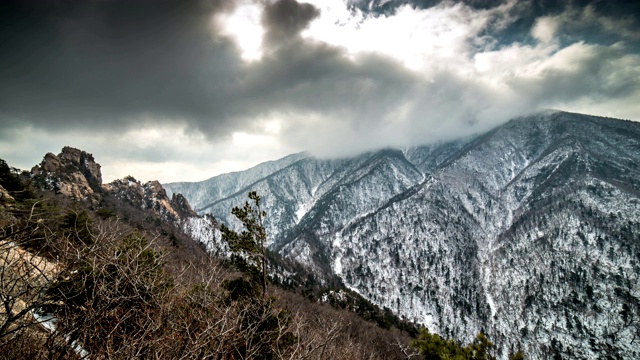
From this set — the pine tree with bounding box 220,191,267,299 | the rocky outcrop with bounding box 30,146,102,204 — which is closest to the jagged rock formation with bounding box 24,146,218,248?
the rocky outcrop with bounding box 30,146,102,204

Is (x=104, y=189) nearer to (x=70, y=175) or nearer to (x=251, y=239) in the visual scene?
(x=70, y=175)

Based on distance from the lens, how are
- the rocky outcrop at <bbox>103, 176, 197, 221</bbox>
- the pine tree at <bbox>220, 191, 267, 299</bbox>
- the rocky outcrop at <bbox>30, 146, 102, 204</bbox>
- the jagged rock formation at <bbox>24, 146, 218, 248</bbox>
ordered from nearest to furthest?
the pine tree at <bbox>220, 191, 267, 299</bbox> → the rocky outcrop at <bbox>30, 146, 102, 204</bbox> → the jagged rock formation at <bbox>24, 146, 218, 248</bbox> → the rocky outcrop at <bbox>103, 176, 197, 221</bbox>

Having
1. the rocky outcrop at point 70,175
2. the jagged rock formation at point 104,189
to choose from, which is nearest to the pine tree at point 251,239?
the jagged rock formation at point 104,189

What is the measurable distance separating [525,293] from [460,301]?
118 feet

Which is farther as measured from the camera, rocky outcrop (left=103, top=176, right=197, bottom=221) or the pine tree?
rocky outcrop (left=103, top=176, right=197, bottom=221)

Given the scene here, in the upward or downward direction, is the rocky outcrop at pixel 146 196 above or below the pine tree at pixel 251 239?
above

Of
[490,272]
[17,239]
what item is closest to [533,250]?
[490,272]

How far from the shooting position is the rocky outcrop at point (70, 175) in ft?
317

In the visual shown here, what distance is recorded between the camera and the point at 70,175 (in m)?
108

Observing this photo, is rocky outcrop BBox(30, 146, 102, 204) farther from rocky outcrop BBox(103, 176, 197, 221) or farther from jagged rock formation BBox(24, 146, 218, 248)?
rocky outcrop BBox(103, 176, 197, 221)

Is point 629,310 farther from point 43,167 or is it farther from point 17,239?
point 43,167

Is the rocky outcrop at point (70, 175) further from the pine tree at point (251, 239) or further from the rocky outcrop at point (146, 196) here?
the pine tree at point (251, 239)

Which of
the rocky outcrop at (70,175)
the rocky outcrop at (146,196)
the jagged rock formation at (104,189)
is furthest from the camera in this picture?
the rocky outcrop at (146,196)

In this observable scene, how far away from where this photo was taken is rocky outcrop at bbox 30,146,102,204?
317 feet
